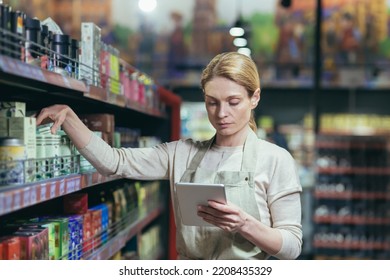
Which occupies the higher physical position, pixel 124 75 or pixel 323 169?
pixel 124 75

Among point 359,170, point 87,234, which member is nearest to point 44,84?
point 87,234

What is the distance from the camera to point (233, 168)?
7.62 feet

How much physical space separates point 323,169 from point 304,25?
2.97 meters

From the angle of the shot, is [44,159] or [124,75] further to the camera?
[124,75]

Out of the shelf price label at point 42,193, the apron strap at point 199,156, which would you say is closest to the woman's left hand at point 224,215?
the apron strap at point 199,156

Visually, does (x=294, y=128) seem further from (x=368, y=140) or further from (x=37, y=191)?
(x=37, y=191)

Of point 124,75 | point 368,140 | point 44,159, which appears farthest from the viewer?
point 368,140

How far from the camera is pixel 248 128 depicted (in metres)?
2.38

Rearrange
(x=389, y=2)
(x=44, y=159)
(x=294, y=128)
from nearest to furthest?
1. (x=44, y=159)
2. (x=389, y=2)
3. (x=294, y=128)

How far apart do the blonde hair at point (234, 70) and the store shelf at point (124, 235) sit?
972mm

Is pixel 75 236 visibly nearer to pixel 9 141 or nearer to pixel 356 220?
pixel 9 141

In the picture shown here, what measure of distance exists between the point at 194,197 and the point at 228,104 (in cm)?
34

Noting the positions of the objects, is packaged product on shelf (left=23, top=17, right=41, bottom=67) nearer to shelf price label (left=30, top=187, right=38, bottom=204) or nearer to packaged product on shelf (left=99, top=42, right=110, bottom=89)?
shelf price label (left=30, top=187, right=38, bottom=204)
